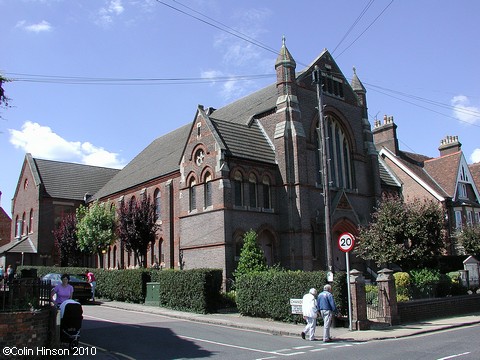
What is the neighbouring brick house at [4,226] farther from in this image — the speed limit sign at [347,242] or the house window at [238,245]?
the speed limit sign at [347,242]

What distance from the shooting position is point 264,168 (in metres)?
30.1

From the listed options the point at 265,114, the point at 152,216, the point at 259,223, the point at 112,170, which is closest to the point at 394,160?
the point at 265,114

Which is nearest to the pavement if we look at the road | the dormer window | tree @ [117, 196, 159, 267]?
the road

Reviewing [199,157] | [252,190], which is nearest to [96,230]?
[199,157]

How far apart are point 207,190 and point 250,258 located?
5.44 m

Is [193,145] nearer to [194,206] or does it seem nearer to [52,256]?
[194,206]

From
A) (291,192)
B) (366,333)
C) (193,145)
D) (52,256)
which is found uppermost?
(193,145)

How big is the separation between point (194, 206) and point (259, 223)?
423 centimetres

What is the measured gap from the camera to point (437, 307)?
21.1 meters

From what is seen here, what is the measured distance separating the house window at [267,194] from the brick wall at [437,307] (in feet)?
38.4

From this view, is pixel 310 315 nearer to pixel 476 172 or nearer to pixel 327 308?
pixel 327 308

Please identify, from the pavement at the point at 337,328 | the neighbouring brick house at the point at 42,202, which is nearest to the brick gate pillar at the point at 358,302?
the pavement at the point at 337,328

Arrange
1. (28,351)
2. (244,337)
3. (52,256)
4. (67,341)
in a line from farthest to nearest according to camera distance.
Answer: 1. (52,256)
2. (244,337)
3. (67,341)
4. (28,351)

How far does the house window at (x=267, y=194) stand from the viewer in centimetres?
3006
